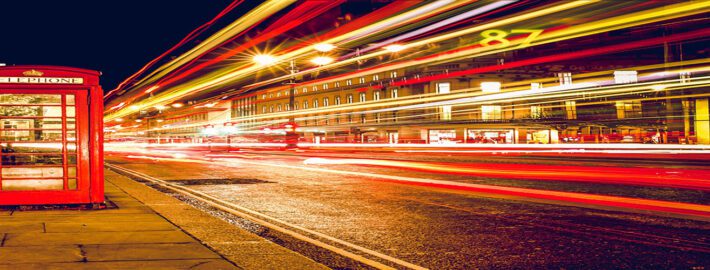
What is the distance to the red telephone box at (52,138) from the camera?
7867 mm

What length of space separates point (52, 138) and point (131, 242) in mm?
3334

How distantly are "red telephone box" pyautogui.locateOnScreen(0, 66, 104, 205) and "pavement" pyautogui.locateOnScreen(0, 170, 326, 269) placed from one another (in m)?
0.32

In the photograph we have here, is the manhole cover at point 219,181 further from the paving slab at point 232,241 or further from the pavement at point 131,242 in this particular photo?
the pavement at point 131,242

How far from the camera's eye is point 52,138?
8.02m

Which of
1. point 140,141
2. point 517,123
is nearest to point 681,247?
point 517,123

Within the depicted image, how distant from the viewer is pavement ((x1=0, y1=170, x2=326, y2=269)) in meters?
4.73

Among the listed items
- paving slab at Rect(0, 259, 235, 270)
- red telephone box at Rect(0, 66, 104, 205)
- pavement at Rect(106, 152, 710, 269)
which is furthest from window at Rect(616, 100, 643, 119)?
paving slab at Rect(0, 259, 235, 270)

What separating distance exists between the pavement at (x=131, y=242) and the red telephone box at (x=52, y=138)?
0.32 meters

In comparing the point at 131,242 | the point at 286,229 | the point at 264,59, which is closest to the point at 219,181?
the point at 286,229

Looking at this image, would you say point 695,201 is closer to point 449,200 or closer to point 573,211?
point 573,211

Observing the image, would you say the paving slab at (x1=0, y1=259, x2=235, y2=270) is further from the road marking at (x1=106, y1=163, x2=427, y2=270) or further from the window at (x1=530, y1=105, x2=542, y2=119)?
the window at (x1=530, y1=105, x2=542, y2=119)

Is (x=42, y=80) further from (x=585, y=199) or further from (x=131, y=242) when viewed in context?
(x=585, y=199)

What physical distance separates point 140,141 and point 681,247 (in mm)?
63405

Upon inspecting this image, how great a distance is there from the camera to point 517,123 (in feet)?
154
